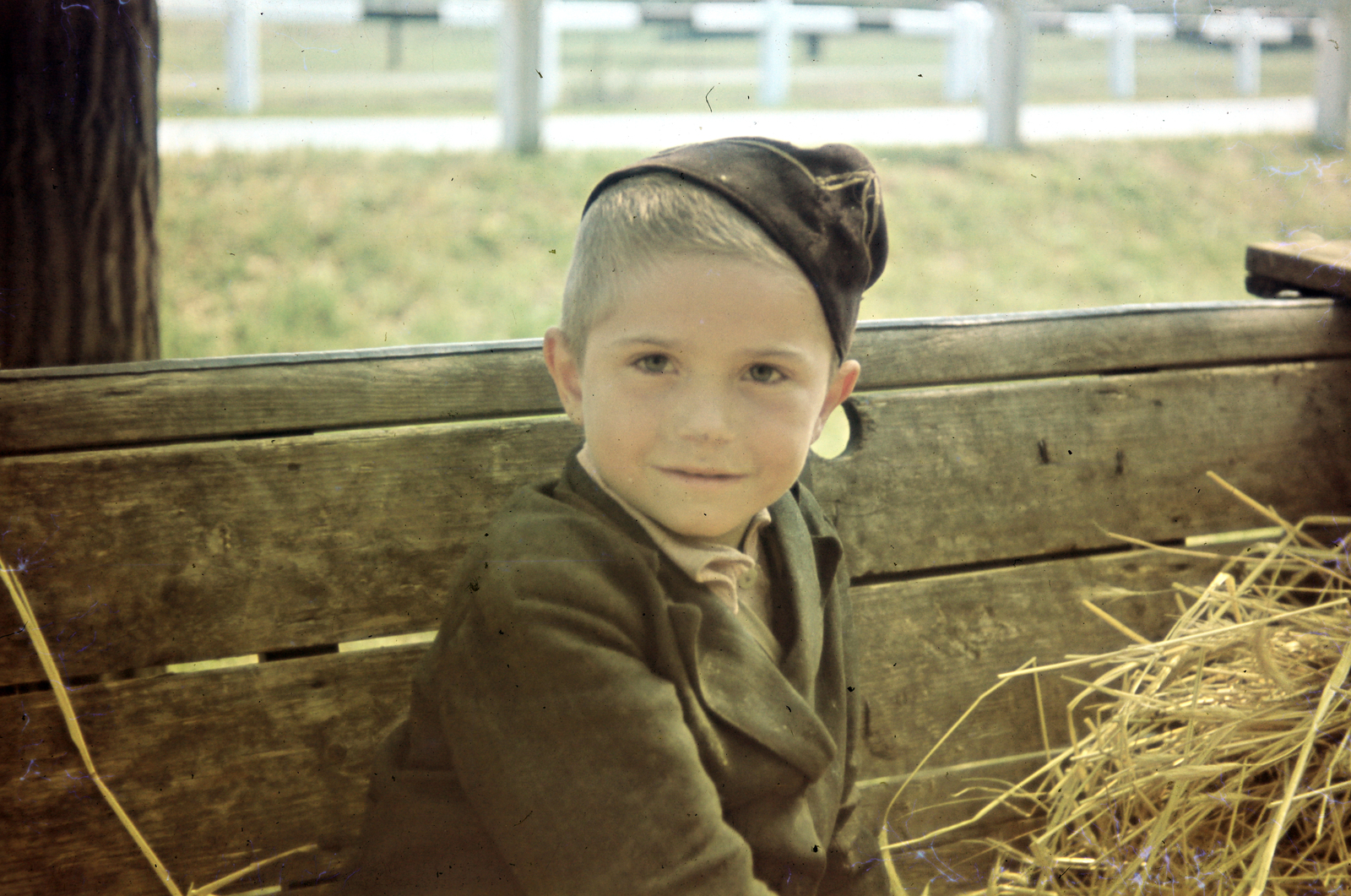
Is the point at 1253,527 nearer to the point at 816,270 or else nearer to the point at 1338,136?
the point at 1338,136

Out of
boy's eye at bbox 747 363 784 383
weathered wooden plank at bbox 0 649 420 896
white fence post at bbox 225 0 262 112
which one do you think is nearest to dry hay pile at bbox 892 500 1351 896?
boy's eye at bbox 747 363 784 383

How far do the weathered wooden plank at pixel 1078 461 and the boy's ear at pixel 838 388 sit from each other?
0.93 ft

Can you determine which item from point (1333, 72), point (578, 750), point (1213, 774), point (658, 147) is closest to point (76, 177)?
point (658, 147)

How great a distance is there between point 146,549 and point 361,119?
616 millimetres

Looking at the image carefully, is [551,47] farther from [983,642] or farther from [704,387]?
[983,642]

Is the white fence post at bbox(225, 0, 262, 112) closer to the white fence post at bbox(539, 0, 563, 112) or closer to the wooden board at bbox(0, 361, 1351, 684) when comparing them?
the white fence post at bbox(539, 0, 563, 112)

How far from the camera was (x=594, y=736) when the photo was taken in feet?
2.45

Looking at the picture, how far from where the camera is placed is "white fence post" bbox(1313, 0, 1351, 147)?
150cm

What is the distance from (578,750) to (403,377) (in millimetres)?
500

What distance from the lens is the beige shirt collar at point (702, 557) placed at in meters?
0.84

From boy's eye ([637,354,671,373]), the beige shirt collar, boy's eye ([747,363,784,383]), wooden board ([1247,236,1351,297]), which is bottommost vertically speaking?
the beige shirt collar

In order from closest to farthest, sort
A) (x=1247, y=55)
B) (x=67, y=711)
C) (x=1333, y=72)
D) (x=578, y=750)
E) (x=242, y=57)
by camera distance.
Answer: (x=578, y=750) < (x=67, y=711) < (x=242, y=57) < (x=1247, y=55) < (x=1333, y=72)

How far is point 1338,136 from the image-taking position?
167cm

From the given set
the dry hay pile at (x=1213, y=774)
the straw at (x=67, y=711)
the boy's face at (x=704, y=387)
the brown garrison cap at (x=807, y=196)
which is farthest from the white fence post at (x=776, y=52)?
the straw at (x=67, y=711)
